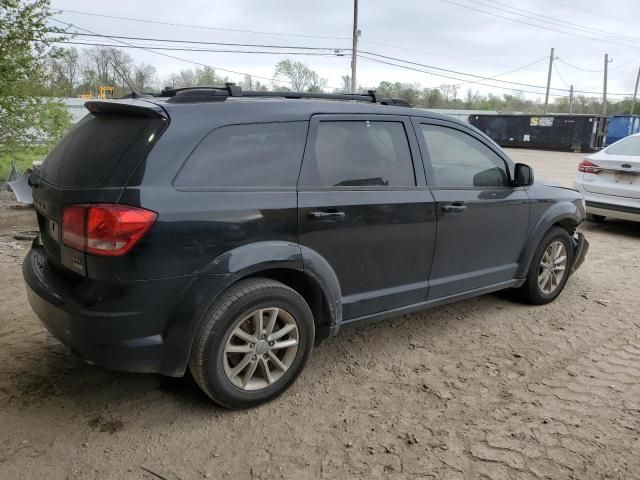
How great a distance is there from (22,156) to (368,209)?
9.46 meters

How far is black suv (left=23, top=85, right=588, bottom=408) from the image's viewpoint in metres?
2.47

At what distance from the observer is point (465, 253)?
3844mm

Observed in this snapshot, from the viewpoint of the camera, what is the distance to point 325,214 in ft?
9.86

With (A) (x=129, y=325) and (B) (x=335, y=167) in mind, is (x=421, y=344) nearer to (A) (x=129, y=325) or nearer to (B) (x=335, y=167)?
(B) (x=335, y=167)

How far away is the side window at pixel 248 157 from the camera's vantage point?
2.64 m

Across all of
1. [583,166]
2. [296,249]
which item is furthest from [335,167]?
[583,166]

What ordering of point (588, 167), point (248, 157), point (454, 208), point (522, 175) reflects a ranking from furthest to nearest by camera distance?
point (588, 167) → point (522, 175) → point (454, 208) → point (248, 157)

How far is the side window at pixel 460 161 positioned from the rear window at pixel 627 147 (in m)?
5.00

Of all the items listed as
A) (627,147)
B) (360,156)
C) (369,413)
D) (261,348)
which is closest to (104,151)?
(261,348)

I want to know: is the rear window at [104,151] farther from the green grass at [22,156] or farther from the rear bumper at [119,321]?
the green grass at [22,156]

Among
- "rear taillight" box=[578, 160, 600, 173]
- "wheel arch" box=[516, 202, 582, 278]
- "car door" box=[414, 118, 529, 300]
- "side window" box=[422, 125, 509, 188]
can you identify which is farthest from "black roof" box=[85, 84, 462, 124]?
"rear taillight" box=[578, 160, 600, 173]

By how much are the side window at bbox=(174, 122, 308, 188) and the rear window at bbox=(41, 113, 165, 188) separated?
0.79 ft

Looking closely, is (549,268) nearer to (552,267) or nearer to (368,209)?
(552,267)

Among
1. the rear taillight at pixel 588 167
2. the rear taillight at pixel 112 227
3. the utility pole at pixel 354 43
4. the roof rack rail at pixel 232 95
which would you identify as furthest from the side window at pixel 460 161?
the utility pole at pixel 354 43
